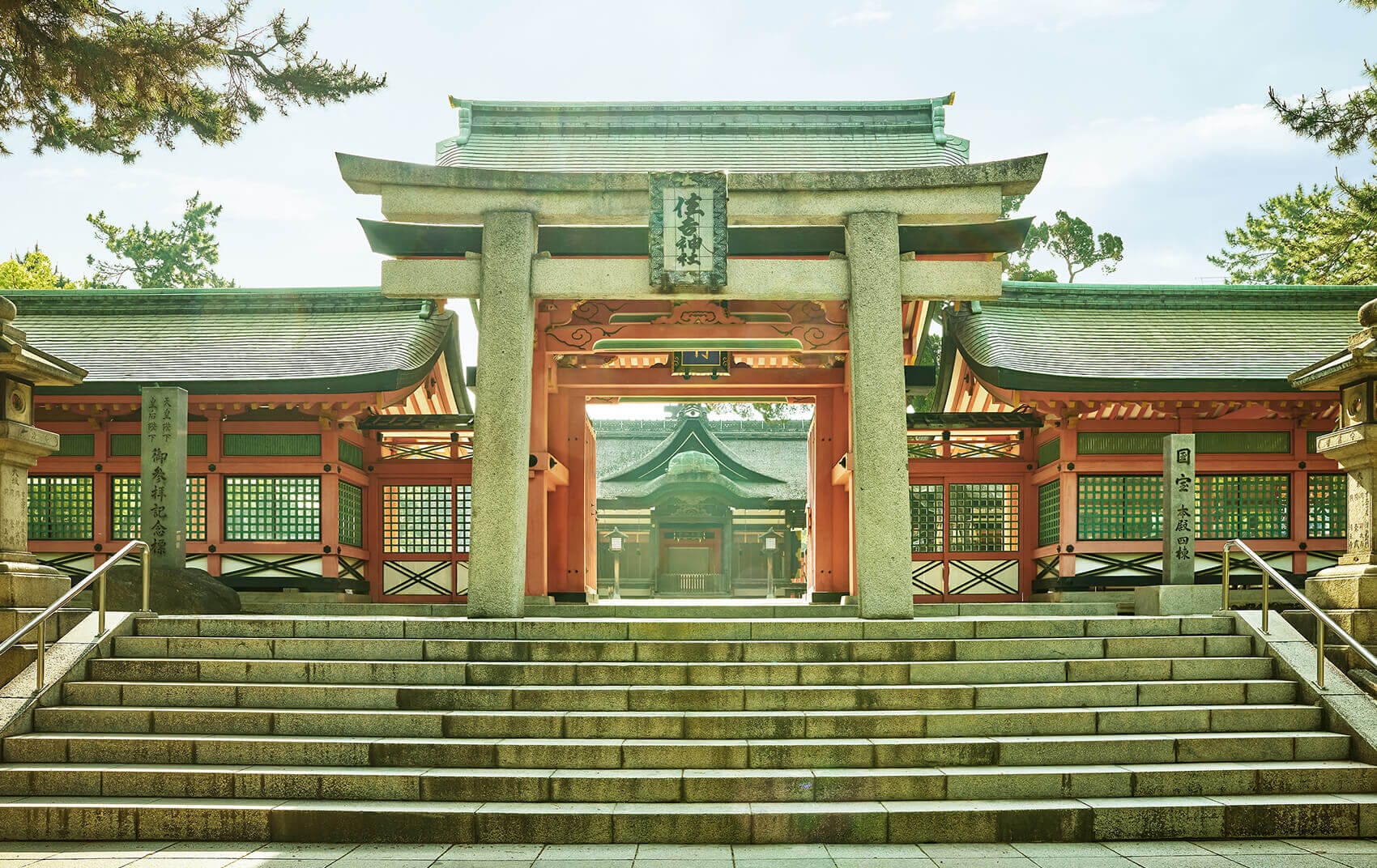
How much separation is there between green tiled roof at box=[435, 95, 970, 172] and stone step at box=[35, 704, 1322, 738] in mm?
8948

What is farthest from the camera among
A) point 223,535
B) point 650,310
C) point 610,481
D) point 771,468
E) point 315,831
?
point 771,468

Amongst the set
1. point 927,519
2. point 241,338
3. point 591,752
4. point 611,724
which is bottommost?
point 591,752

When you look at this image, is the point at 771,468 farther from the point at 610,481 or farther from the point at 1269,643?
the point at 1269,643

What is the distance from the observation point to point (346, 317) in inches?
641

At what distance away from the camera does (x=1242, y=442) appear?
14672 mm

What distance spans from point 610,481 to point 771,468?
6.03 m

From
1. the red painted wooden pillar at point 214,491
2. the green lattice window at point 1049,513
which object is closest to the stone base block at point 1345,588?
the green lattice window at point 1049,513

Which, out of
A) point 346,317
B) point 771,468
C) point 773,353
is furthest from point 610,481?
point 773,353

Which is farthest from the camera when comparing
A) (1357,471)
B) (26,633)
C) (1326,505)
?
(1326,505)

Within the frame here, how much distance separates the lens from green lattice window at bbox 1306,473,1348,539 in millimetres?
14484

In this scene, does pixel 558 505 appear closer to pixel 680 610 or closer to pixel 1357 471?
pixel 680 610

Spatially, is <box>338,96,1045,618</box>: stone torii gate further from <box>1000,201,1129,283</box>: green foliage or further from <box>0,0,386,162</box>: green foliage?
<box>1000,201,1129,283</box>: green foliage

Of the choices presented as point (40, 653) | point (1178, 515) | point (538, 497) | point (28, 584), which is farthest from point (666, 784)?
point (1178, 515)

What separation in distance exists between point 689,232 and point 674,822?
5798 millimetres
